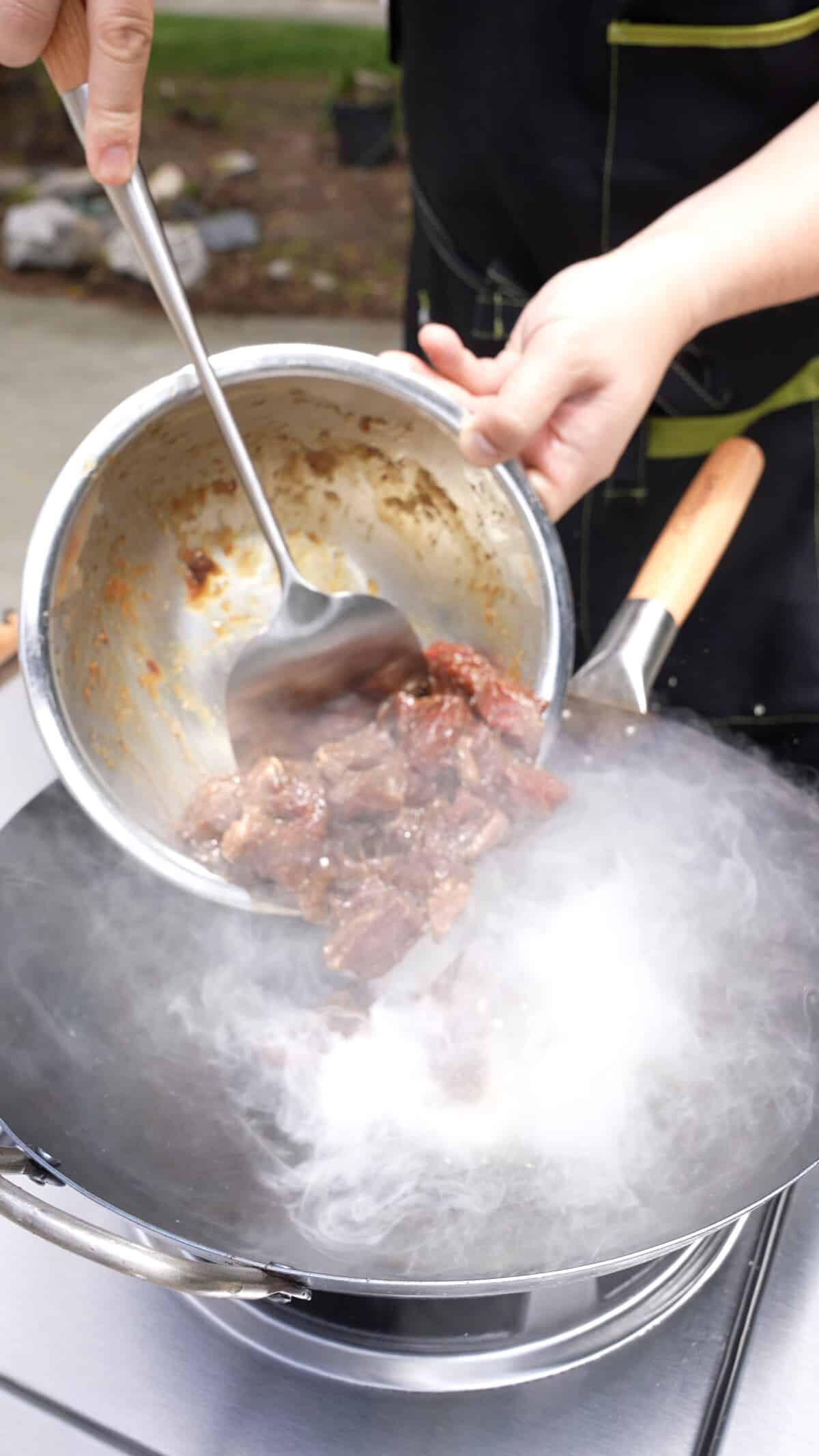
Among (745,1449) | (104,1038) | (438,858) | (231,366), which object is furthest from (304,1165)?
(231,366)

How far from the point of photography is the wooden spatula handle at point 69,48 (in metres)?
1.18

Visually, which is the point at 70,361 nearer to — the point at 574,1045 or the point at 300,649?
the point at 300,649

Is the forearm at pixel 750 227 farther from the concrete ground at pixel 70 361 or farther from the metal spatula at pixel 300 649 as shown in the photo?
the concrete ground at pixel 70 361

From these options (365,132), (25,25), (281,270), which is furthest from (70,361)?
(25,25)

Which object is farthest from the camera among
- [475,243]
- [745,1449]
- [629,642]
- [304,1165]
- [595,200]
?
[475,243]

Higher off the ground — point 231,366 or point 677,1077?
point 231,366

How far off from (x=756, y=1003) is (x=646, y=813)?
0.38 metres

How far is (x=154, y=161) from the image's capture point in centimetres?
782

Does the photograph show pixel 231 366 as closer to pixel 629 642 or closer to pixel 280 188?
pixel 629 642

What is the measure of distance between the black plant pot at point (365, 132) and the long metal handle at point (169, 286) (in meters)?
7.32

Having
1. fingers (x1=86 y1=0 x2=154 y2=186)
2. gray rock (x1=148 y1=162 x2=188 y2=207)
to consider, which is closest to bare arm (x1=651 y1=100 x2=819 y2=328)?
fingers (x1=86 y1=0 x2=154 y2=186)

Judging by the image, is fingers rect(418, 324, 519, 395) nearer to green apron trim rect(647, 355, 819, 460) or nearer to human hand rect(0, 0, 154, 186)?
green apron trim rect(647, 355, 819, 460)

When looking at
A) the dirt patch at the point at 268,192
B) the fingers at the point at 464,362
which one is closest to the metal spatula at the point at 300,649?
the fingers at the point at 464,362

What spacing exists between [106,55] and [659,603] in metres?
1.01
